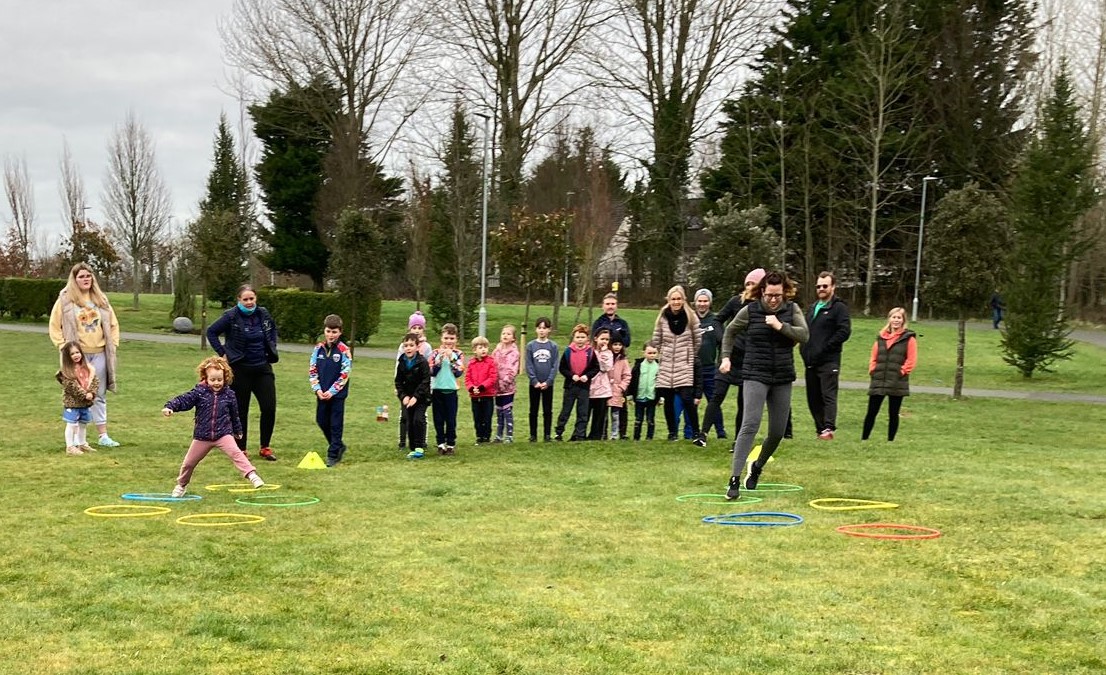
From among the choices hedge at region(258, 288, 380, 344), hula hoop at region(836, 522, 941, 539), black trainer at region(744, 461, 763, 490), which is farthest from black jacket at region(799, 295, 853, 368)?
hedge at region(258, 288, 380, 344)

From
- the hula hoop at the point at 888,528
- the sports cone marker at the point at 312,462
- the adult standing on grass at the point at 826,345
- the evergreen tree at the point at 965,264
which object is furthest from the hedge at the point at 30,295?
the hula hoop at the point at 888,528

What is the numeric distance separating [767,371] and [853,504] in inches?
55.7

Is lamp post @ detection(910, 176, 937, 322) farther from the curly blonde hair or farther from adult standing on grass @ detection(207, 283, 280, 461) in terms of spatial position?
the curly blonde hair

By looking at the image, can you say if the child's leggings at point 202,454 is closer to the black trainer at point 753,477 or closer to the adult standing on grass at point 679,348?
the black trainer at point 753,477

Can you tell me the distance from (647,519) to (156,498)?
4390 mm

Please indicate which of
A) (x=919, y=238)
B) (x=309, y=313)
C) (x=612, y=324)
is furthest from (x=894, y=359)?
(x=919, y=238)

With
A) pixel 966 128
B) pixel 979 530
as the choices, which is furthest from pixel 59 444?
pixel 966 128

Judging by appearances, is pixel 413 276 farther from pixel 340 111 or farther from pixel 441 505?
pixel 441 505

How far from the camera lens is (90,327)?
39.2 ft

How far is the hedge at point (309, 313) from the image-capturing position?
33.2 m

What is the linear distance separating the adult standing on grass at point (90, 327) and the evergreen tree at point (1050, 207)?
19389 millimetres

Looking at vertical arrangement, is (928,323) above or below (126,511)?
above

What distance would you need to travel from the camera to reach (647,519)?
8.25 meters

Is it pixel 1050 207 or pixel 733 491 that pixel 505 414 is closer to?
pixel 733 491
